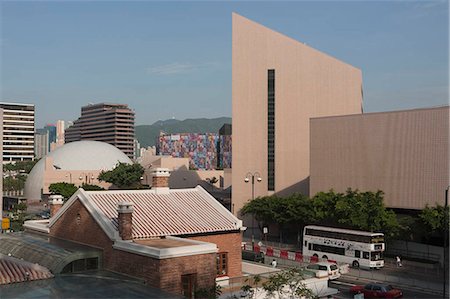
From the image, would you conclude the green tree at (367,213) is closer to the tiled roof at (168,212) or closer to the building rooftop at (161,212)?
the building rooftop at (161,212)

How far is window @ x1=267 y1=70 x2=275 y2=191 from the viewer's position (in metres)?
78.4

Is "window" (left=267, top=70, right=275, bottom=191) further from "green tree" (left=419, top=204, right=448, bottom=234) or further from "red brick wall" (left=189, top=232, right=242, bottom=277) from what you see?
"red brick wall" (left=189, top=232, right=242, bottom=277)

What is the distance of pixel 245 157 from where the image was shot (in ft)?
262

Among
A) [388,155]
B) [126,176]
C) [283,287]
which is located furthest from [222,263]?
[126,176]

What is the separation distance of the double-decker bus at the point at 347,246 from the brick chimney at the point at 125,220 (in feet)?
94.9

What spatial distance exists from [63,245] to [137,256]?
662cm

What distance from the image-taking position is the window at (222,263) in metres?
28.5

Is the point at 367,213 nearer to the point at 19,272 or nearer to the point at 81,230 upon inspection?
the point at 81,230

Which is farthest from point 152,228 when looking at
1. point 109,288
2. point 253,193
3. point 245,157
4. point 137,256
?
point 245,157

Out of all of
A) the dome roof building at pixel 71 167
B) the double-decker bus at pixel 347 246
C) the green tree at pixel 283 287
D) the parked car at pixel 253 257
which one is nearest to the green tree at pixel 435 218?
the double-decker bus at pixel 347 246

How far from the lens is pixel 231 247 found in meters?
29.4

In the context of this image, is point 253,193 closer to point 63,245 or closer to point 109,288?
point 63,245

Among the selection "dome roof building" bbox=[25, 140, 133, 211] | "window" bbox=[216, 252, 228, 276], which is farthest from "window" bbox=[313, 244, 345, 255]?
"dome roof building" bbox=[25, 140, 133, 211]

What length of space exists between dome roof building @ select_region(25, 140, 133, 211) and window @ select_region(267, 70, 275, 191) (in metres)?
56.5
